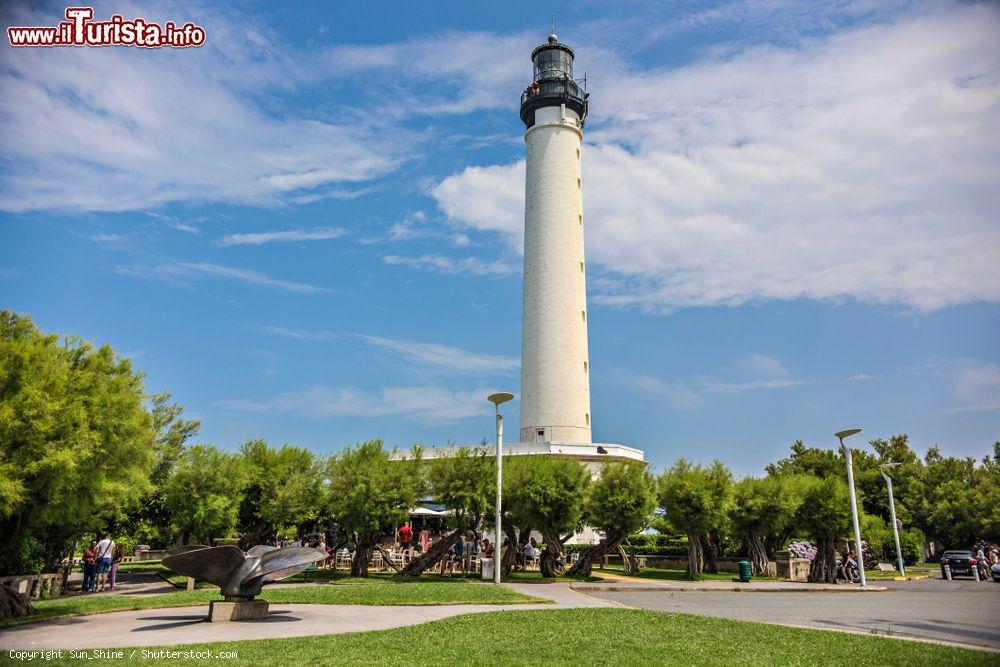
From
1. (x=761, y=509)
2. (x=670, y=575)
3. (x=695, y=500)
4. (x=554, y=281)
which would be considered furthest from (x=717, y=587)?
(x=554, y=281)

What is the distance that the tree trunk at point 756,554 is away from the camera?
1287 inches

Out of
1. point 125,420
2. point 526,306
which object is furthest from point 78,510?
point 526,306

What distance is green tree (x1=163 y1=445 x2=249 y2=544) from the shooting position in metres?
24.7

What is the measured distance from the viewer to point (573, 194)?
151 feet

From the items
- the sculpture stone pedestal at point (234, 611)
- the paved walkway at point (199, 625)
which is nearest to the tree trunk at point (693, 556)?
the paved walkway at point (199, 625)

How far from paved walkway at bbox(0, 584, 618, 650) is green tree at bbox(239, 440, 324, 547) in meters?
10.2

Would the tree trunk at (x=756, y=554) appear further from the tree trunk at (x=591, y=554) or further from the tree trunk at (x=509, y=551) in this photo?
the tree trunk at (x=509, y=551)

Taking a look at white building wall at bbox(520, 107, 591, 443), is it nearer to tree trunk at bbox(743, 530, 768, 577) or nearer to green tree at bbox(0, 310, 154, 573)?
tree trunk at bbox(743, 530, 768, 577)

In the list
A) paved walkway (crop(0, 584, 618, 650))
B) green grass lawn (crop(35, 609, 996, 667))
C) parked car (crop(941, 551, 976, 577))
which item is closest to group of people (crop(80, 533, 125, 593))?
paved walkway (crop(0, 584, 618, 650))

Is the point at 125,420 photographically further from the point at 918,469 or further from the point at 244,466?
the point at 918,469

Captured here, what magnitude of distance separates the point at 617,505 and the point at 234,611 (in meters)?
17.2

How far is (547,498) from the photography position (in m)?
27.0

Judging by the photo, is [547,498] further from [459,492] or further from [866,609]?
[866,609]

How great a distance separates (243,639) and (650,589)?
607 inches
